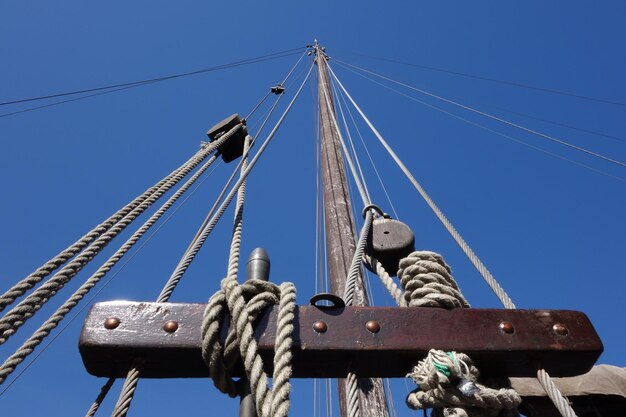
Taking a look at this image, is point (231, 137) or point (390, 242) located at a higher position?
point (231, 137)

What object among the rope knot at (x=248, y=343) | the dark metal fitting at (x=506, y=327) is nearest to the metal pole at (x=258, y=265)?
the rope knot at (x=248, y=343)

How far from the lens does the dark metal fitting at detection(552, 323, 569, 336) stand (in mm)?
1164

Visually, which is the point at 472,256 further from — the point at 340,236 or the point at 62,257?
the point at 62,257

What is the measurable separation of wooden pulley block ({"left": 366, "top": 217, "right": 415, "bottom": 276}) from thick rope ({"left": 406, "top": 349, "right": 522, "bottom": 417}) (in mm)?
1079

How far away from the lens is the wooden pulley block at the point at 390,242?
2.12 m

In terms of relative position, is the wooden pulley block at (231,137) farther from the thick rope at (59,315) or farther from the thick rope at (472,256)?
the thick rope at (59,315)

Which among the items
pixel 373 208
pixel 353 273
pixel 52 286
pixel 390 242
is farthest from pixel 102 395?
pixel 373 208

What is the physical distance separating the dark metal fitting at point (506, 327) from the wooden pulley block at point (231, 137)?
10.5 ft

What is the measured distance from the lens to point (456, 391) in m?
1.00

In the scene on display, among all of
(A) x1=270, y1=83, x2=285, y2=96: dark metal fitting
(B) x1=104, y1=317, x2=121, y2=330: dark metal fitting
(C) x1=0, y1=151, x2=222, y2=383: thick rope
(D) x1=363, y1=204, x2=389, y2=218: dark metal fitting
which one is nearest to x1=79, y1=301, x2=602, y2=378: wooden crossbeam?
(B) x1=104, y1=317, x2=121, y2=330: dark metal fitting

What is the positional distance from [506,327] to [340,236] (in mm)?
1658

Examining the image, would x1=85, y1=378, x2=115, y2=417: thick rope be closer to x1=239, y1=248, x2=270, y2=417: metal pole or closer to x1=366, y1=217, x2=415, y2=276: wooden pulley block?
x1=239, y1=248, x2=270, y2=417: metal pole

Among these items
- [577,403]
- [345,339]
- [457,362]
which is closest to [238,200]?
[345,339]

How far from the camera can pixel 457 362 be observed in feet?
3.35
